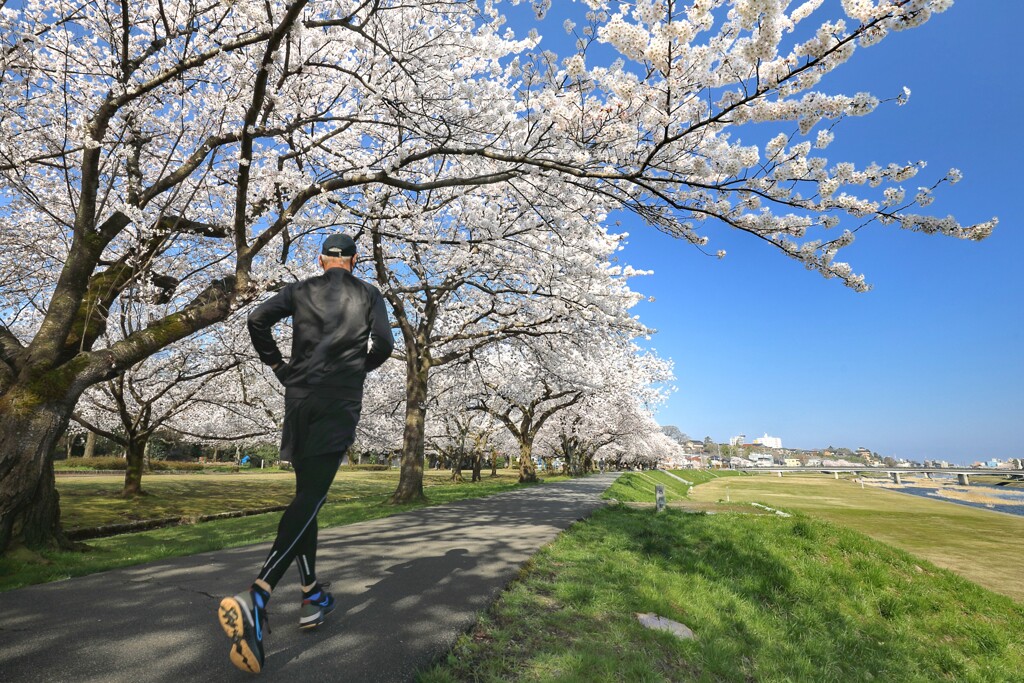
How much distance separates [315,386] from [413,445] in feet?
32.4

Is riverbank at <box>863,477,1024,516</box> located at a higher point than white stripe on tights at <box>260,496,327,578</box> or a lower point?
lower

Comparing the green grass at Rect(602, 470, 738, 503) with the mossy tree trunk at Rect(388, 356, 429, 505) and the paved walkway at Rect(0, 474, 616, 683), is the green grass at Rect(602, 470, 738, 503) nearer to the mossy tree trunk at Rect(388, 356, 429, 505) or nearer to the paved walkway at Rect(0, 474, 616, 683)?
the mossy tree trunk at Rect(388, 356, 429, 505)

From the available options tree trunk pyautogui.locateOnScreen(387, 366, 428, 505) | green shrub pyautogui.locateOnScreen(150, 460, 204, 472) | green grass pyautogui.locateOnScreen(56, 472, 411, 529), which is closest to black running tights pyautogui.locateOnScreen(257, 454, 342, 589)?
tree trunk pyautogui.locateOnScreen(387, 366, 428, 505)

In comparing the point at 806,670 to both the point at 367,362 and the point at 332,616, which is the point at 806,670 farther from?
the point at 367,362

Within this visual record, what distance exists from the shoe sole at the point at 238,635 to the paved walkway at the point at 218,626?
0.28ft

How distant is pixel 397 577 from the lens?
161 inches

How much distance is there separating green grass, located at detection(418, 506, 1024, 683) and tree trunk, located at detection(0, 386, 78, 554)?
501 centimetres

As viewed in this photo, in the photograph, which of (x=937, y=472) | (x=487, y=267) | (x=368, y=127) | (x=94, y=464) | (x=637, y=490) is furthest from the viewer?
(x=937, y=472)

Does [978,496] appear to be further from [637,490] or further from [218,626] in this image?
[218,626]

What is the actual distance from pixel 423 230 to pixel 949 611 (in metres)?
11.2

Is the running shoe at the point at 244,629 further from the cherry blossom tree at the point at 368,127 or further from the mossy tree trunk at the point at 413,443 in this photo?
the mossy tree trunk at the point at 413,443

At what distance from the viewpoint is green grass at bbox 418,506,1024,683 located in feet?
10.1

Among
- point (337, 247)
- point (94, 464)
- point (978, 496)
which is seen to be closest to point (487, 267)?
point (337, 247)

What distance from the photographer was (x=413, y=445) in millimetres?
12289
